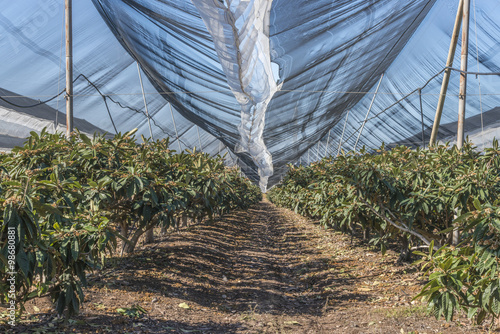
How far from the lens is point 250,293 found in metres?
5.55

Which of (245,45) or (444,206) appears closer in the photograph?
(444,206)

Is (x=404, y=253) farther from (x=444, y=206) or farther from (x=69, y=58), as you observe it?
(x=69, y=58)

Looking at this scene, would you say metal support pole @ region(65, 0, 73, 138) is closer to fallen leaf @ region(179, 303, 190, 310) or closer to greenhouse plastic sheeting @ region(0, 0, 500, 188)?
greenhouse plastic sheeting @ region(0, 0, 500, 188)

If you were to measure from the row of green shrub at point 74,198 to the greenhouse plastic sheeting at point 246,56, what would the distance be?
1915 mm

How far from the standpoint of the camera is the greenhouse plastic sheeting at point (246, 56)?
562cm

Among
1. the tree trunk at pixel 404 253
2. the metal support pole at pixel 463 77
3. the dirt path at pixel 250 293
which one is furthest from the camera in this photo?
the tree trunk at pixel 404 253

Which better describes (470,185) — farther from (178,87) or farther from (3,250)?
A: (178,87)

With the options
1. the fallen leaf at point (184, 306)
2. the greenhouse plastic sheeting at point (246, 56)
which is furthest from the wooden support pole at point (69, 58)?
the fallen leaf at point (184, 306)

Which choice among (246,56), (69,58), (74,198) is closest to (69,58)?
(69,58)

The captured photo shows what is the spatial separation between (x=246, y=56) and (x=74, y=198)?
326 cm

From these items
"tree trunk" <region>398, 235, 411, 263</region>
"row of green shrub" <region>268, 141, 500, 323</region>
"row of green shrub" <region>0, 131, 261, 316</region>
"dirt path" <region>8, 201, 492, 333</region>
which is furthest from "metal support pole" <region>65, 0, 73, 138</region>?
"tree trunk" <region>398, 235, 411, 263</region>

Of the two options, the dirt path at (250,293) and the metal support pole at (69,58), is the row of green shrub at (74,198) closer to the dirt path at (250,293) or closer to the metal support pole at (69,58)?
the dirt path at (250,293)

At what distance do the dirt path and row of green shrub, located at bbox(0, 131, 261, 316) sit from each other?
44 cm

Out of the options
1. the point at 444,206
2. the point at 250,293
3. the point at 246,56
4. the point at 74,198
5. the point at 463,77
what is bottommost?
the point at 250,293
